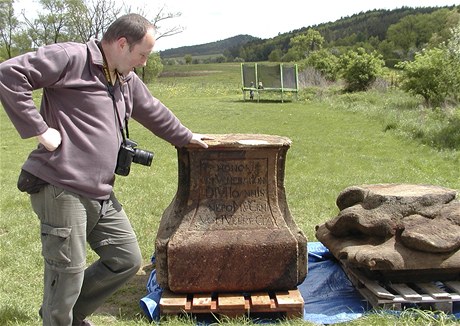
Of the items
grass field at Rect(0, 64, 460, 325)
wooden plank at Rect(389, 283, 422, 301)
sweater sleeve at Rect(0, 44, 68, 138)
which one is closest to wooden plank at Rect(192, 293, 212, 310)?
grass field at Rect(0, 64, 460, 325)

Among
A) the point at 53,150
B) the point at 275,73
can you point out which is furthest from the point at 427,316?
the point at 275,73

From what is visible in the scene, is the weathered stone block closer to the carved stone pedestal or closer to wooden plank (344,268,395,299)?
wooden plank (344,268,395,299)

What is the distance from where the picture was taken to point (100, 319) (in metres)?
4.28

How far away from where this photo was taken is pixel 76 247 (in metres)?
3.29

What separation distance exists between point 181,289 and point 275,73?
27320 millimetres

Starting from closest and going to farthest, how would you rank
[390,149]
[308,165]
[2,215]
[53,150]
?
[53,150], [2,215], [308,165], [390,149]

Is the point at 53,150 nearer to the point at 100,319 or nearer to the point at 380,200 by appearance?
the point at 100,319

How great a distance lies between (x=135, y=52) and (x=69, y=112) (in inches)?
19.8

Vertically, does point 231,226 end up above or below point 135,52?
below

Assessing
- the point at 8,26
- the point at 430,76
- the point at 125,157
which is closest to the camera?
the point at 125,157

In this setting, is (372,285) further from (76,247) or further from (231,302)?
(76,247)

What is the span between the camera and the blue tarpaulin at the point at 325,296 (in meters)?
4.22

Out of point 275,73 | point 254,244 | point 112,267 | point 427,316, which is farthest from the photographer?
point 275,73

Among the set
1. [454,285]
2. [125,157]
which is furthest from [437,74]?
[125,157]
